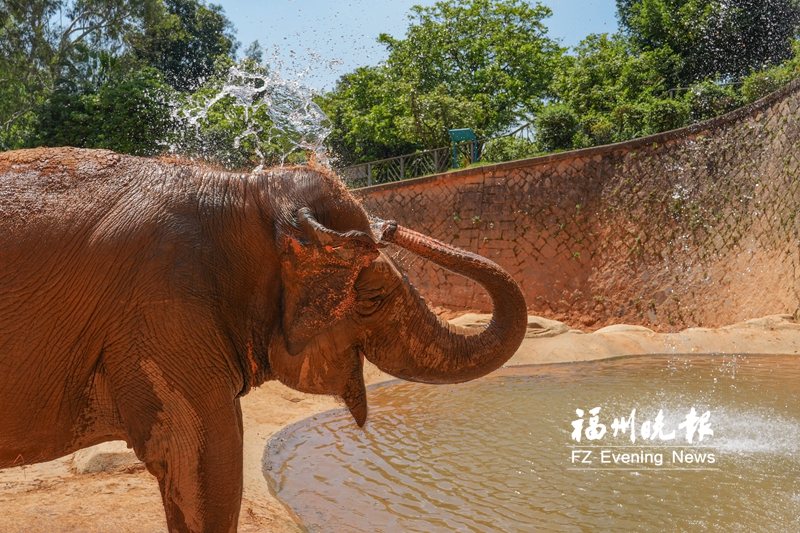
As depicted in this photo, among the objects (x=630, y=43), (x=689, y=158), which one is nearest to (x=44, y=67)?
(x=630, y=43)

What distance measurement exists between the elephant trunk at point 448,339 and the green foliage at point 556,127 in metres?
13.7

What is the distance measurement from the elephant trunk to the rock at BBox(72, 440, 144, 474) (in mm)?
2597

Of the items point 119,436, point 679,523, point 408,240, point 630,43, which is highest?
point 630,43

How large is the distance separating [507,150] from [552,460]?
12.4 meters

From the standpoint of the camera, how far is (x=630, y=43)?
2197 cm

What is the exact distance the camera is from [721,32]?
19.7 metres

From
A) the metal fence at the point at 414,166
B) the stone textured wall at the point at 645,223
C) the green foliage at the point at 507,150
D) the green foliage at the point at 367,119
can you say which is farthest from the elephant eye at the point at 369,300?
the green foliage at the point at 367,119

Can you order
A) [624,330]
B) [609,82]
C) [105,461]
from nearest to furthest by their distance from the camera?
[105,461], [624,330], [609,82]

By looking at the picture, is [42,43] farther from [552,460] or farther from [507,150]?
[552,460]

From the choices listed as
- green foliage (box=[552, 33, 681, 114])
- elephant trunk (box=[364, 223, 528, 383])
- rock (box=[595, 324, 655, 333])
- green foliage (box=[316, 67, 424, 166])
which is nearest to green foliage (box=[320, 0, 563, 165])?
green foliage (box=[316, 67, 424, 166])

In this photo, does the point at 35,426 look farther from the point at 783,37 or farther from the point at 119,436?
the point at 783,37

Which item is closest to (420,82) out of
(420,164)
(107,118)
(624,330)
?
(420,164)

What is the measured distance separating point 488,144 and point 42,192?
15.7 metres

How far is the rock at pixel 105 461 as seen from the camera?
14.0 feet
